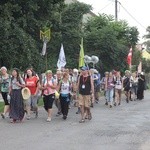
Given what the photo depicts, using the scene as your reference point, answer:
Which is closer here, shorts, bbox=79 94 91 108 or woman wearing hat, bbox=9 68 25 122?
woman wearing hat, bbox=9 68 25 122

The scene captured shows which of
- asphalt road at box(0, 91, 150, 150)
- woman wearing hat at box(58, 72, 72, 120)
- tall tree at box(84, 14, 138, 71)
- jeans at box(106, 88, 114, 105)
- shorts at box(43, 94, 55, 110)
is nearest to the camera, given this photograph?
asphalt road at box(0, 91, 150, 150)

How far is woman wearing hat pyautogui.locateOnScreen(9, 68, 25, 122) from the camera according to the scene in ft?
50.2

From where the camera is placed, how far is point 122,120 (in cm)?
1647

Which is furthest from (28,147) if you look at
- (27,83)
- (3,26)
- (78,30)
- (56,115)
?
(78,30)

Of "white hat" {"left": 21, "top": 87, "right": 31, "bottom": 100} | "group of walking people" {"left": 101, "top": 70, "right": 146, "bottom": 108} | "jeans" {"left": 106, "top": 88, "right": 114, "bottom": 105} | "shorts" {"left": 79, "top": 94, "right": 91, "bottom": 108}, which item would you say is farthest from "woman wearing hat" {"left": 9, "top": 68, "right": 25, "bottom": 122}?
"jeans" {"left": 106, "top": 88, "right": 114, "bottom": 105}

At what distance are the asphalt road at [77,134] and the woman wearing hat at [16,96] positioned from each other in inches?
Result: 14.2

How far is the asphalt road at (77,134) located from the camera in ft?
36.1

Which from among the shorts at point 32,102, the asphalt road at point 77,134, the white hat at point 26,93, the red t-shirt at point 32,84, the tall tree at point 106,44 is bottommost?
the asphalt road at point 77,134

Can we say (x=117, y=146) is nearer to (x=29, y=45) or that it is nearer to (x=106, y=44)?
(x=29, y=45)

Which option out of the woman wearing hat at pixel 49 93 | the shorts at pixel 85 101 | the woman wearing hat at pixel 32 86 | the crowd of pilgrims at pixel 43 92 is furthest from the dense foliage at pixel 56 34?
the shorts at pixel 85 101

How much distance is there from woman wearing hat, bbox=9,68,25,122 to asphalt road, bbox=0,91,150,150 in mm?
361

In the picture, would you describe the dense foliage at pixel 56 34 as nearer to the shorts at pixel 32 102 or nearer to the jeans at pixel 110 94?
the jeans at pixel 110 94

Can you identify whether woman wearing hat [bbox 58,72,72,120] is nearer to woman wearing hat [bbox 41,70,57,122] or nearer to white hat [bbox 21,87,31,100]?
woman wearing hat [bbox 41,70,57,122]

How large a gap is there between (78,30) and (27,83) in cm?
2117
